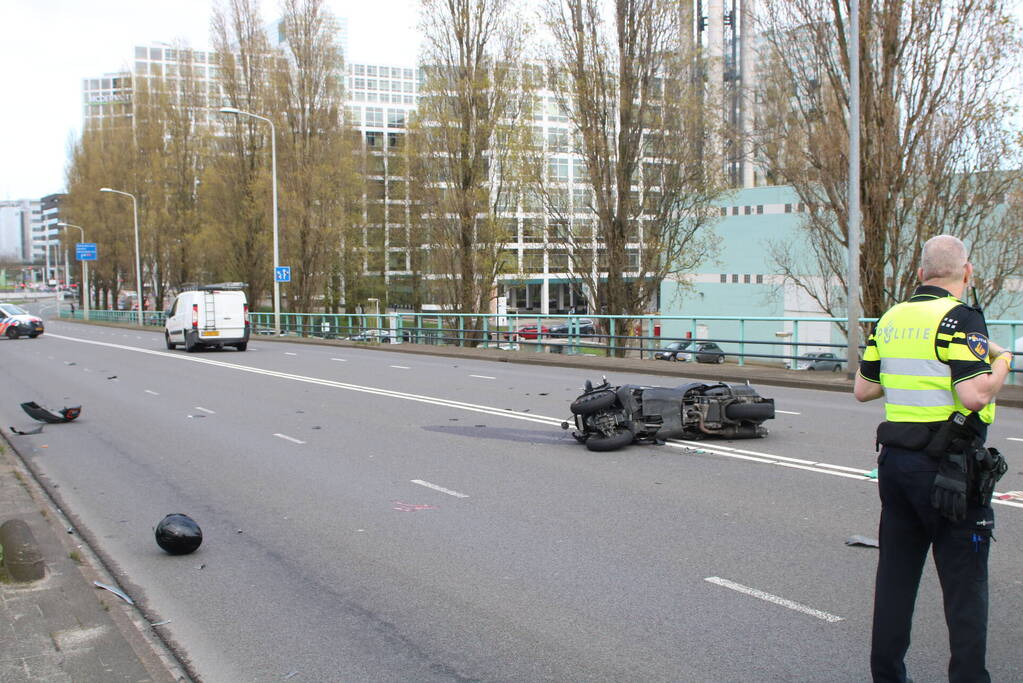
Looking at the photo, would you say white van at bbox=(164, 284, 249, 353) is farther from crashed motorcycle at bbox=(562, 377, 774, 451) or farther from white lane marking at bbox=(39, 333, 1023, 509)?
crashed motorcycle at bbox=(562, 377, 774, 451)

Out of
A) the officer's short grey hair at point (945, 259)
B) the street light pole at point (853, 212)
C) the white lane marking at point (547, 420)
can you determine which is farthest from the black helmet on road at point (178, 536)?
the street light pole at point (853, 212)

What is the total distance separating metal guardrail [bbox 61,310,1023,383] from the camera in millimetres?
21906

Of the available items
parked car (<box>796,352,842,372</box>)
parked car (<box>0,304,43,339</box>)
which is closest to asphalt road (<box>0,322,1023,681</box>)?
parked car (<box>796,352,842,372</box>)

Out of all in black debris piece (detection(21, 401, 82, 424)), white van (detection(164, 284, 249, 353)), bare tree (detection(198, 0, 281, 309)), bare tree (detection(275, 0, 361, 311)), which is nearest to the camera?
black debris piece (detection(21, 401, 82, 424))

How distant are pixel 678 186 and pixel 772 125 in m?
5.51

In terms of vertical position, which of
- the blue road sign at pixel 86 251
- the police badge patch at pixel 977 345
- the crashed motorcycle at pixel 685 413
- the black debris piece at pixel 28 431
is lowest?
the black debris piece at pixel 28 431

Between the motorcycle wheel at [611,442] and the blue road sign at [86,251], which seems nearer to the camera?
the motorcycle wheel at [611,442]

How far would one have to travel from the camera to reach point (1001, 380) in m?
3.61

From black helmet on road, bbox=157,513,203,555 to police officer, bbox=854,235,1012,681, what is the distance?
470 cm

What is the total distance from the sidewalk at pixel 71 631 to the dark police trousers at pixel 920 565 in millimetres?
Result: 3217

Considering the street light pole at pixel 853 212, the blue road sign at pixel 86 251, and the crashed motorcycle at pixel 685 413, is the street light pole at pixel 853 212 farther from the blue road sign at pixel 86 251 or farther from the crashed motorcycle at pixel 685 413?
the blue road sign at pixel 86 251

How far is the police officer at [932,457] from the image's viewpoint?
367 cm

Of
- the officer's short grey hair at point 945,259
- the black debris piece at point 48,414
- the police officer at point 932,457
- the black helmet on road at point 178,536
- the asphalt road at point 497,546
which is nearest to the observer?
the police officer at point 932,457

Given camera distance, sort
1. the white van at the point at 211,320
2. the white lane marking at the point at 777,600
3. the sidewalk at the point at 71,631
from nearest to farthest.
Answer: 1. the sidewalk at the point at 71,631
2. the white lane marking at the point at 777,600
3. the white van at the point at 211,320
